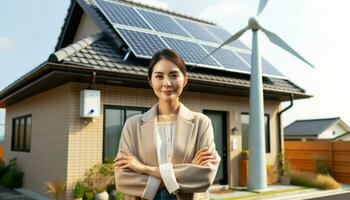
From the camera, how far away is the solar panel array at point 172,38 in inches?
395

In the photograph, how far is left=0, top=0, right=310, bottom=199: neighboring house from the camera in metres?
8.48

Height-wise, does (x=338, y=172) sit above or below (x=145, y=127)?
below

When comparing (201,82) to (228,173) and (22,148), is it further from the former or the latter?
(22,148)

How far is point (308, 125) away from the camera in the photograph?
37.1 meters

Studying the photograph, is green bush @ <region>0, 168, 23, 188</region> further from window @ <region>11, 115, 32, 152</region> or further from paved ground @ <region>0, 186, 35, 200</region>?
window @ <region>11, 115, 32, 152</region>

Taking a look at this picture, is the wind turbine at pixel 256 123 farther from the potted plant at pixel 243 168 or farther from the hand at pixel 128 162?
the hand at pixel 128 162

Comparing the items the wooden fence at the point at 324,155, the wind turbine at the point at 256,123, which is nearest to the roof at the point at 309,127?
the wooden fence at the point at 324,155

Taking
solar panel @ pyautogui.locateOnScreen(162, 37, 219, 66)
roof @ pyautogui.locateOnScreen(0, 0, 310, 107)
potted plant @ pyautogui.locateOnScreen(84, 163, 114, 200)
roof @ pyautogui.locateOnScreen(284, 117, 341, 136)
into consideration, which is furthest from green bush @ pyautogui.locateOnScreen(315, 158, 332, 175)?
roof @ pyautogui.locateOnScreen(284, 117, 341, 136)

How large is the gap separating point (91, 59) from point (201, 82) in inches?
123

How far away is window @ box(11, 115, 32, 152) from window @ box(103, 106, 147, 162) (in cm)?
400

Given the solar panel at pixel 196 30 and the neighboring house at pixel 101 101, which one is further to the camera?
the solar panel at pixel 196 30

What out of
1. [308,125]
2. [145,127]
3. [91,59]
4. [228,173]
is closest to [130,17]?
[91,59]

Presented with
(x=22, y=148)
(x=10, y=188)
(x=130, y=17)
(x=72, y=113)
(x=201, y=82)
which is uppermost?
(x=130, y=17)

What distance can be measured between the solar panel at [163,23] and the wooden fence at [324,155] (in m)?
7.81
